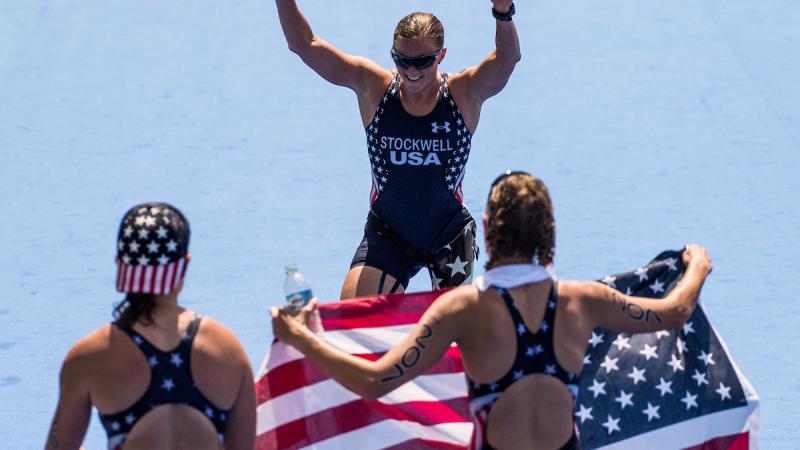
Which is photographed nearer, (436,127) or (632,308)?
(632,308)

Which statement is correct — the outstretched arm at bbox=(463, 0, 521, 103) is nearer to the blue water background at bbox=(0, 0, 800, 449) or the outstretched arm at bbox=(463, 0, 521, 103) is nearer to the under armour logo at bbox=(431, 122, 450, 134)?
the under armour logo at bbox=(431, 122, 450, 134)

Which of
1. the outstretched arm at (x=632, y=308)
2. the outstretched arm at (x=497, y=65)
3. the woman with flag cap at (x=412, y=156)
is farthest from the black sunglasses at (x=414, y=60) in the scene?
the outstretched arm at (x=632, y=308)

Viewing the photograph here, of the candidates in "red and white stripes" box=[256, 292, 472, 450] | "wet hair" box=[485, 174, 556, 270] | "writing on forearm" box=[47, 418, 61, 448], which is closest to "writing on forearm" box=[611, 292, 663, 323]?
"wet hair" box=[485, 174, 556, 270]

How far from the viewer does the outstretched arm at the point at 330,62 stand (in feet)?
23.7

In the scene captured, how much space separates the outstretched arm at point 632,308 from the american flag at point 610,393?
0.54 m

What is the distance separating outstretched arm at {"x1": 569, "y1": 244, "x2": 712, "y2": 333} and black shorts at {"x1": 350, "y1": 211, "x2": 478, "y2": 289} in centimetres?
219

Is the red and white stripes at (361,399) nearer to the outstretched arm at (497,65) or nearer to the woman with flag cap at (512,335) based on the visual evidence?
the woman with flag cap at (512,335)

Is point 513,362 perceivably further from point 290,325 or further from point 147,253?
point 147,253

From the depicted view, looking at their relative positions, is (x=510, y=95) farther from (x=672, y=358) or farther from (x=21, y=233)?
(x=672, y=358)

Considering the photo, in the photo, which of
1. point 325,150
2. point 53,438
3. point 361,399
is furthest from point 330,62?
point 325,150

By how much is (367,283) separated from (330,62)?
1300 mm

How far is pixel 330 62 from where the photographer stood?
288 inches

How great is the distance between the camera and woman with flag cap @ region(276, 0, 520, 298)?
7.13 meters

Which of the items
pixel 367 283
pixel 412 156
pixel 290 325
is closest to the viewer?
pixel 290 325
